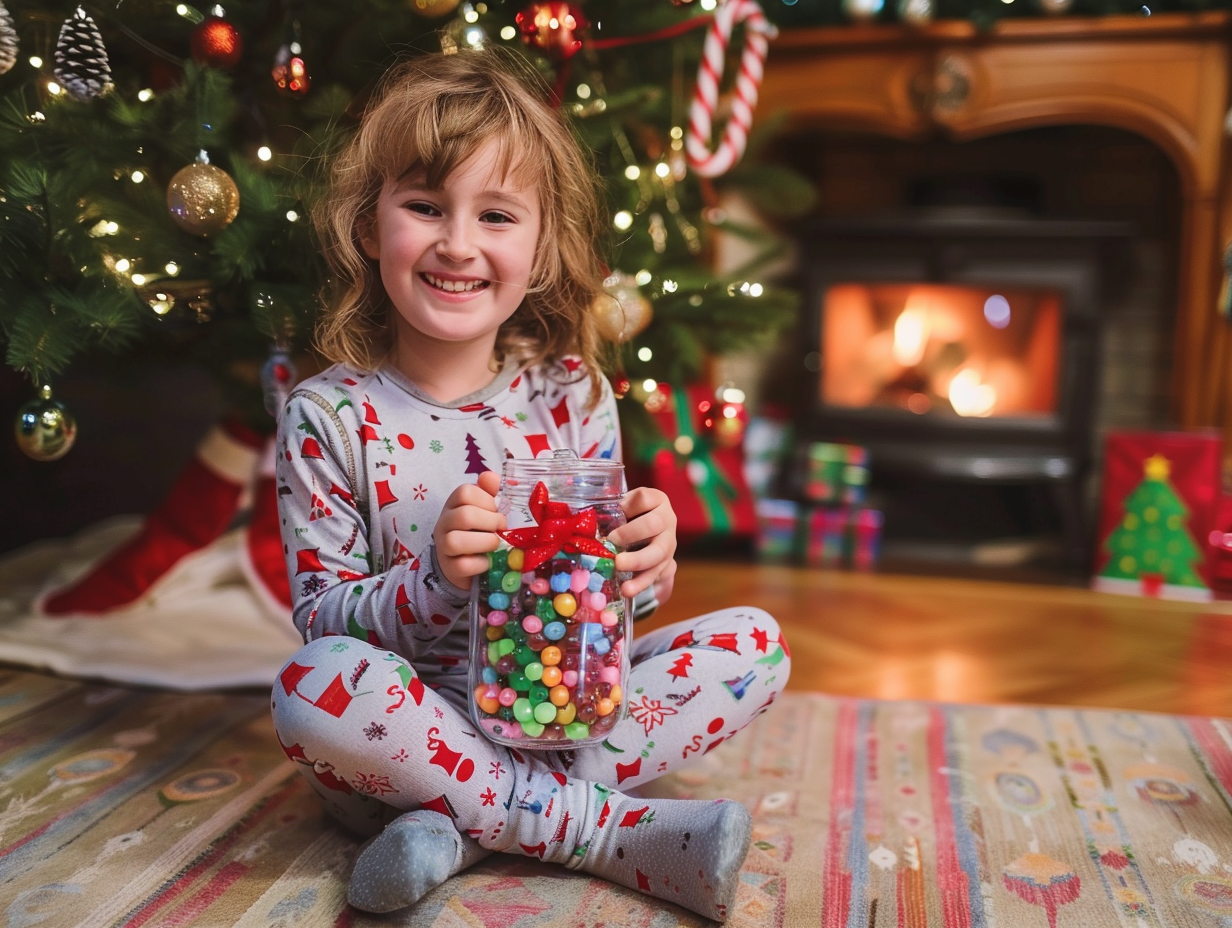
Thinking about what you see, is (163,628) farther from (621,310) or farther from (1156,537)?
(1156,537)

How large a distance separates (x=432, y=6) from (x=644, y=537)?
2.23ft

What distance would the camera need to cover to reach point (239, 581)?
1584 millimetres

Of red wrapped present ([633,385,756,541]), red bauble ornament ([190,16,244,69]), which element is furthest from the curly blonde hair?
red wrapped present ([633,385,756,541])

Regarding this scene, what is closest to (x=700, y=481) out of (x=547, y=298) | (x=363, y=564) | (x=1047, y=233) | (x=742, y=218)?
(x=742, y=218)

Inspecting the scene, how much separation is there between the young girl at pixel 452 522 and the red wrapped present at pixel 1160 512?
1.22 meters

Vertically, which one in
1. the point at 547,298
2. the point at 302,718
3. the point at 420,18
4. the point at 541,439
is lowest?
the point at 302,718

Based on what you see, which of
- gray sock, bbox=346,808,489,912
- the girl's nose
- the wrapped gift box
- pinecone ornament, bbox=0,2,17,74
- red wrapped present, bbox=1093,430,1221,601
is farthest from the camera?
the wrapped gift box

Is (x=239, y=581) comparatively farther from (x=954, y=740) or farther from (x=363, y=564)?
(x=954, y=740)

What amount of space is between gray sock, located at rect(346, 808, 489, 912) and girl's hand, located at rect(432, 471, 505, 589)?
0.60 feet

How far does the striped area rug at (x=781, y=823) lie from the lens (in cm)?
80

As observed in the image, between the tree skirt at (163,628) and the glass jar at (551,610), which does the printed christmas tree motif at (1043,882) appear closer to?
the glass jar at (551,610)

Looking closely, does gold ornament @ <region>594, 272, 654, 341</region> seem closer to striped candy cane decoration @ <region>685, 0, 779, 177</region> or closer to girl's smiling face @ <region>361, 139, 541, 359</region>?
girl's smiling face @ <region>361, 139, 541, 359</region>

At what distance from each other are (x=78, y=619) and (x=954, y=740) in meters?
1.14

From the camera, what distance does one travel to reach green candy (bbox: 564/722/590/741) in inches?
31.6
